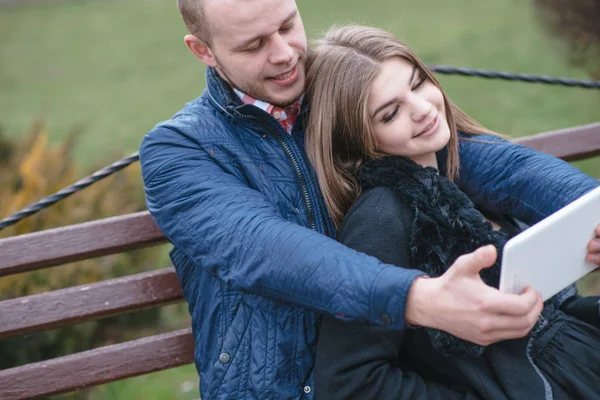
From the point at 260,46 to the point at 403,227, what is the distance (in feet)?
2.28

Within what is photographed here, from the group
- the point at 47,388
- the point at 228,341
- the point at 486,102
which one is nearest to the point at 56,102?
the point at 486,102

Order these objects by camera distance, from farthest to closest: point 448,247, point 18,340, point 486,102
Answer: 1. point 486,102
2. point 18,340
3. point 448,247

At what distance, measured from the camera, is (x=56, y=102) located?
912 centimetres

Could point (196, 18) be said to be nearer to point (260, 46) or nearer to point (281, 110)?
point (260, 46)

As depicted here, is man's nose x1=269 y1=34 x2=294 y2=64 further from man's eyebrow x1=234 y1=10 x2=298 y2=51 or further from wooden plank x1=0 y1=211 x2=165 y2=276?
wooden plank x1=0 y1=211 x2=165 y2=276

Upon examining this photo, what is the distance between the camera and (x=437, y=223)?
1.84 m

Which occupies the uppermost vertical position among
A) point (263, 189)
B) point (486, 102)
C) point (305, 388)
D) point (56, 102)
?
point (263, 189)

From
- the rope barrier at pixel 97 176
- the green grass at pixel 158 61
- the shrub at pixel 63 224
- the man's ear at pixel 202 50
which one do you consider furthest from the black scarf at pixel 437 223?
the shrub at pixel 63 224

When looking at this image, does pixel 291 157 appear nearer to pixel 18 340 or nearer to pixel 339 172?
pixel 339 172

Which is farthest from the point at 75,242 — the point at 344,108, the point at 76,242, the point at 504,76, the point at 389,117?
the point at 504,76

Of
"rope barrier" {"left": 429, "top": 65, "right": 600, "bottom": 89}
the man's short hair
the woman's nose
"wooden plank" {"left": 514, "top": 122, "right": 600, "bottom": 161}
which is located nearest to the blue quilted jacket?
the man's short hair

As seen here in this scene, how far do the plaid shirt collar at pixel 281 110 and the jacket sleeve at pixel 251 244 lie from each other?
0.25 metres

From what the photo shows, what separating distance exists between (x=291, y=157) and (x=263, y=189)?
0.44ft

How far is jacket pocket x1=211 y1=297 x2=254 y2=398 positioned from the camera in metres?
1.90
